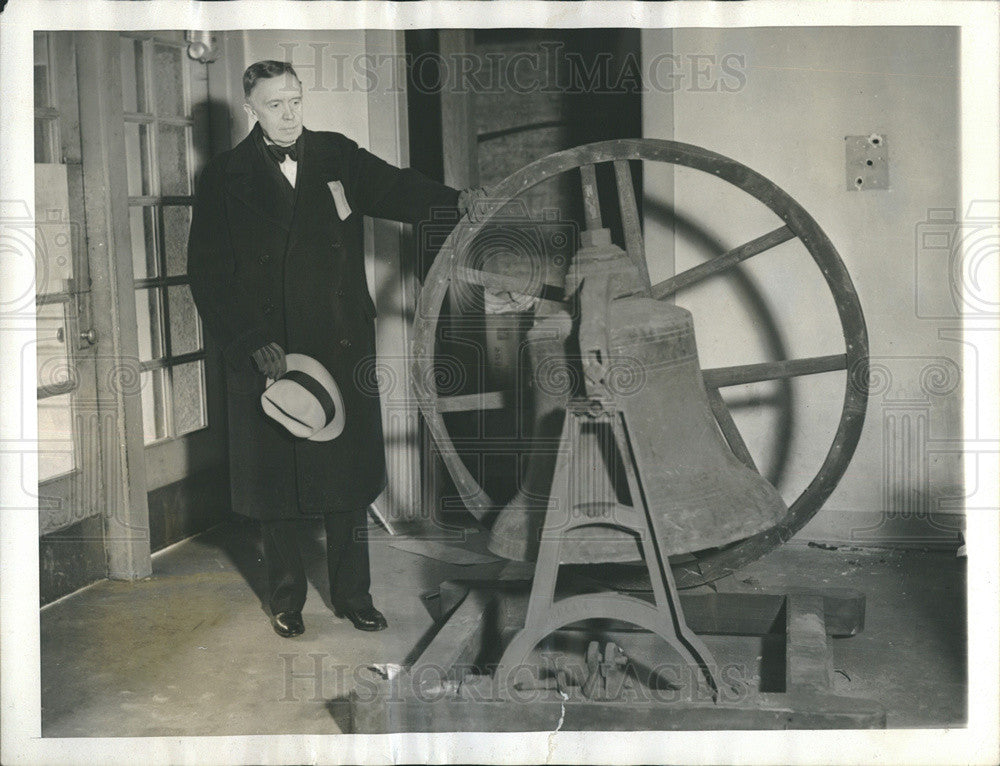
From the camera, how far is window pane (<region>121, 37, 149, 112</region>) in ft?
11.9

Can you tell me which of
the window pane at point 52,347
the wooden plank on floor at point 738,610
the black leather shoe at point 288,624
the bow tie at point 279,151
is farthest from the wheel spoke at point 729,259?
the window pane at point 52,347

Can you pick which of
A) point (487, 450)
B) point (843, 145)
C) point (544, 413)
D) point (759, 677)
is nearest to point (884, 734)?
point (759, 677)

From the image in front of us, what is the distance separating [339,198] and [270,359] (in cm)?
50

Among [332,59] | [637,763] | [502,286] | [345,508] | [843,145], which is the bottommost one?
[637,763]

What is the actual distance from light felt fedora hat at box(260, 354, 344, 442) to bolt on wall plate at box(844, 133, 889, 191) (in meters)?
1.83

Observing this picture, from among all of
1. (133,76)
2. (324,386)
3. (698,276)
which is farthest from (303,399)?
(133,76)

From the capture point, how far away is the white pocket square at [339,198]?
314 centimetres

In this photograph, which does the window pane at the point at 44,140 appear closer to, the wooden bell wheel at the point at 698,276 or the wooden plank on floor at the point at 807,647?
the wooden bell wheel at the point at 698,276

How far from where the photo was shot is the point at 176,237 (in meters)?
3.89

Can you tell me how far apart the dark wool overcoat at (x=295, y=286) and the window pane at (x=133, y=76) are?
740 millimetres

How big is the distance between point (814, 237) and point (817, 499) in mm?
645

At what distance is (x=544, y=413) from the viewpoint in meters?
2.68

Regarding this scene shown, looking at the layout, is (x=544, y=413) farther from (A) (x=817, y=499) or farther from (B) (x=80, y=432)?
(B) (x=80, y=432)

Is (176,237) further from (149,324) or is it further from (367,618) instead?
(367,618)
